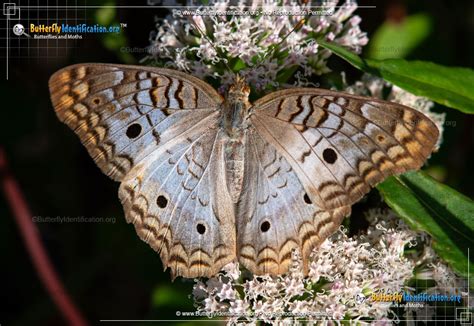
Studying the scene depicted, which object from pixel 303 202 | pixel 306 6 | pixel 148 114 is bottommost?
pixel 303 202

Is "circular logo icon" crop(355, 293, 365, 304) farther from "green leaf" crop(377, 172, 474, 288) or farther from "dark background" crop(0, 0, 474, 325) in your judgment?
"dark background" crop(0, 0, 474, 325)

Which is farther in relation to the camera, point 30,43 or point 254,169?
point 30,43

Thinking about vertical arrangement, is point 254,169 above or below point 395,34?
below

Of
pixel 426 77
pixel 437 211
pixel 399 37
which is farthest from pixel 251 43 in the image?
pixel 399 37

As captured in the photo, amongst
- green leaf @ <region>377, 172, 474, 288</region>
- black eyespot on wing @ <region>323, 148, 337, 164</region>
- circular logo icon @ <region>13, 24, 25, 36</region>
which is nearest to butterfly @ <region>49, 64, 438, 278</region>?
black eyespot on wing @ <region>323, 148, 337, 164</region>

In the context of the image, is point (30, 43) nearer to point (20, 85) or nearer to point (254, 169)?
point (20, 85)

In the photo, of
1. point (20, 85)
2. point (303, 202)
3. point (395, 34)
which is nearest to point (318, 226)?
point (303, 202)
